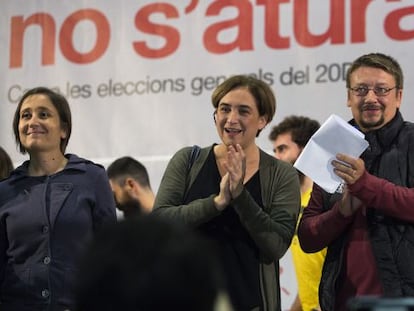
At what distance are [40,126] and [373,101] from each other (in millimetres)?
1218

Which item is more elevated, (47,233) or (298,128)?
(298,128)

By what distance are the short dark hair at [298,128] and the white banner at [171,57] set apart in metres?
0.31

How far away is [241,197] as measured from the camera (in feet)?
9.29

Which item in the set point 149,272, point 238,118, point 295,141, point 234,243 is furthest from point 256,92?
point 149,272

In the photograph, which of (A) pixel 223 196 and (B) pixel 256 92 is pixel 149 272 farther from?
(B) pixel 256 92

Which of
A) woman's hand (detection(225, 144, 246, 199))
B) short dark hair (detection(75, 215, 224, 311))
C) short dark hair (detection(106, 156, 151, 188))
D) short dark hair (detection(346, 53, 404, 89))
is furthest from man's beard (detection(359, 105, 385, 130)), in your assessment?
short dark hair (detection(75, 215, 224, 311))

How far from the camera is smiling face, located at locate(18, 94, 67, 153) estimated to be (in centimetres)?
314

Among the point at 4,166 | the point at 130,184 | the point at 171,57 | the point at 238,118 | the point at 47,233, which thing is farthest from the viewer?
the point at 171,57

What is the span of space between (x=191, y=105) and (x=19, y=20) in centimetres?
132

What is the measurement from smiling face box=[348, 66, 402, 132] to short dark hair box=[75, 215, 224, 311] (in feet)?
6.59

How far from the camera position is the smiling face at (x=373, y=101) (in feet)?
9.58

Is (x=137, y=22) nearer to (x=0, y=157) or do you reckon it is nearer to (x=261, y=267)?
(x=0, y=157)

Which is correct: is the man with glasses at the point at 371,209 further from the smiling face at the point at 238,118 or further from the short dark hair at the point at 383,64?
the smiling face at the point at 238,118

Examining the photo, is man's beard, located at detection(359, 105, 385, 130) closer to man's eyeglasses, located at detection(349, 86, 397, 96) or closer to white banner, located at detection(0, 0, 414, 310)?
man's eyeglasses, located at detection(349, 86, 397, 96)
